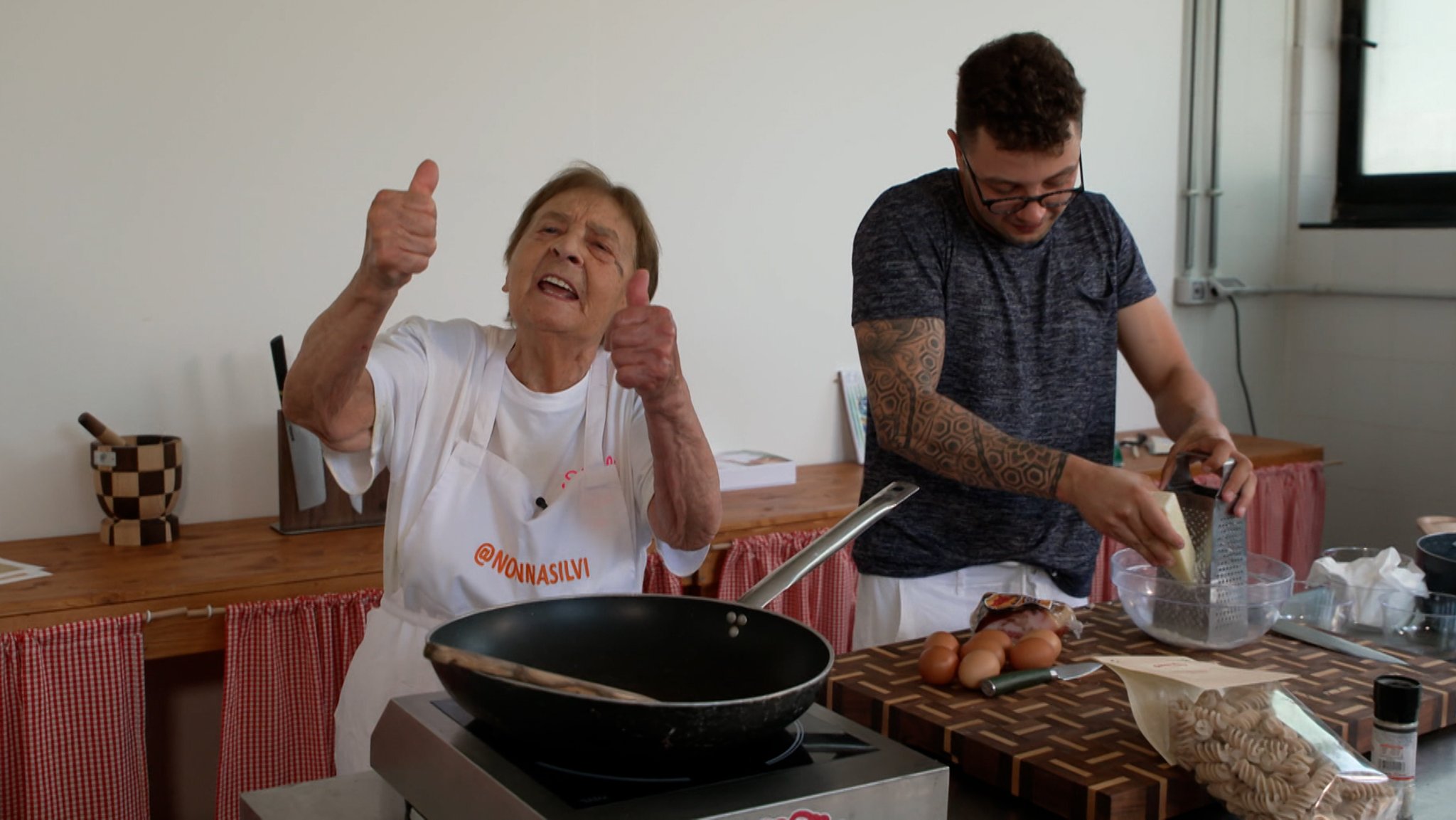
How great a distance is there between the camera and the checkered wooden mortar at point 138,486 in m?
2.56

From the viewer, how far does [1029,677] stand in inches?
59.3

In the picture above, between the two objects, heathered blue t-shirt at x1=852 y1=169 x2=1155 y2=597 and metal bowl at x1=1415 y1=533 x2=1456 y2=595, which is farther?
heathered blue t-shirt at x1=852 y1=169 x2=1155 y2=597

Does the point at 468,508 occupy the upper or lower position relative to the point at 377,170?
lower

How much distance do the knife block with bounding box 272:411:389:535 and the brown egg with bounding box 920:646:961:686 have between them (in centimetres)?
151

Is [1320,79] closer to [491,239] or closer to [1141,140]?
[1141,140]

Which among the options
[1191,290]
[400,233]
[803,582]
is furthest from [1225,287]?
[400,233]

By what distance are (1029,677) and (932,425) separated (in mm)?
479

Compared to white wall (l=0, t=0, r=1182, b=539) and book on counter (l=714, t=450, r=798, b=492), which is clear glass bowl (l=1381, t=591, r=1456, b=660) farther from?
white wall (l=0, t=0, r=1182, b=539)

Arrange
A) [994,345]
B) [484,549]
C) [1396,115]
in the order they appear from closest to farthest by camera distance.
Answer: [484,549] < [994,345] < [1396,115]

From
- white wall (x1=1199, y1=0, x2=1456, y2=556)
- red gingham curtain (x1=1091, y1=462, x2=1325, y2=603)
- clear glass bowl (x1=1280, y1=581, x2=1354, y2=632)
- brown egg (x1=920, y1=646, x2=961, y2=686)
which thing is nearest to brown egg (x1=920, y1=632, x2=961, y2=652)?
brown egg (x1=920, y1=646, x2=961, y2=686)

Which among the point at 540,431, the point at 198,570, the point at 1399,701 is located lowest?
the point at 198,570

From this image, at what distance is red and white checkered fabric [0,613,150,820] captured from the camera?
2189 mm

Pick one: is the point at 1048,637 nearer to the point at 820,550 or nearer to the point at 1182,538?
the point at 1182,538

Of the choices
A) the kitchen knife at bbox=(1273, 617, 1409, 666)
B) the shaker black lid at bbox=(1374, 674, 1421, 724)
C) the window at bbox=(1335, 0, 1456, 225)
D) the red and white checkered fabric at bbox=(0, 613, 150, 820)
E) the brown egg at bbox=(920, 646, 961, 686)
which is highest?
the window at bbox=(1335, 0, 1456, 225)
